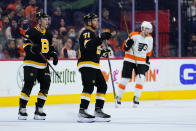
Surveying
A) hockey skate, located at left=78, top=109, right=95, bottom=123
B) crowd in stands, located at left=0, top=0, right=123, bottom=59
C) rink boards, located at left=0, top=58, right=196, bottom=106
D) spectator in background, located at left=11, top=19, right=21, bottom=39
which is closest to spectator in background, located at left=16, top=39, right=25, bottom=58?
crowd in stands, located at left=0, top=0, right=123, bottom=59

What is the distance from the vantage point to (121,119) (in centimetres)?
680

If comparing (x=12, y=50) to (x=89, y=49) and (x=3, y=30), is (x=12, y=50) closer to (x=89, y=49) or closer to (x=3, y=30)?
(x=3, y=30)

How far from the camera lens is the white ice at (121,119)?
582 centimetres

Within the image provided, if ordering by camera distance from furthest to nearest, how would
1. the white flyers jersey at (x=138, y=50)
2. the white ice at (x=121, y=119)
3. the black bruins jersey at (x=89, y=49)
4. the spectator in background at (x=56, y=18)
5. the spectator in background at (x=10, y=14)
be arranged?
the spectator in background at (x=56, y=18), the spectator in background at (x=10, y=14), the white flyers jersey at (x=138, y=50), the black bruins jersey at (x=89, y=49), the white ice at (x=121, y=119)

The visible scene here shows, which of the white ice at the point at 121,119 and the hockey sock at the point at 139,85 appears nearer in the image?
→ the white ice at the point at 121,119

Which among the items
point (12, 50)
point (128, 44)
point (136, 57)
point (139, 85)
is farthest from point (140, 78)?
point (12, 50)

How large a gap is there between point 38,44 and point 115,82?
3.45 meters

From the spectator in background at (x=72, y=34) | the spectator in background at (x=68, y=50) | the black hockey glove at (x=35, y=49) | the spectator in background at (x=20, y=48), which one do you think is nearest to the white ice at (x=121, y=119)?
the black hockey glove at (x=35, y=49)

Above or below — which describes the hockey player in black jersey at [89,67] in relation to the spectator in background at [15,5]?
below

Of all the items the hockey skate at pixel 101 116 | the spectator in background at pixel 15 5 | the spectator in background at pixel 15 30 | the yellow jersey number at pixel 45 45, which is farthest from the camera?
the spectator in background at pixel 15 5

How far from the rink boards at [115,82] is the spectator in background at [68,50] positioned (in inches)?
37.7

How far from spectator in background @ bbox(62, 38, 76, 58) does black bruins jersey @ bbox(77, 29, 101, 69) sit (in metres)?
3.88

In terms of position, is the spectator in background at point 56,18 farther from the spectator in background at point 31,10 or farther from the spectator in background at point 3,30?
the spectator in background at point 3,30

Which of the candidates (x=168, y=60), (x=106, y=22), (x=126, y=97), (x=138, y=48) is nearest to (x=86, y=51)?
(x=138, y=48)
